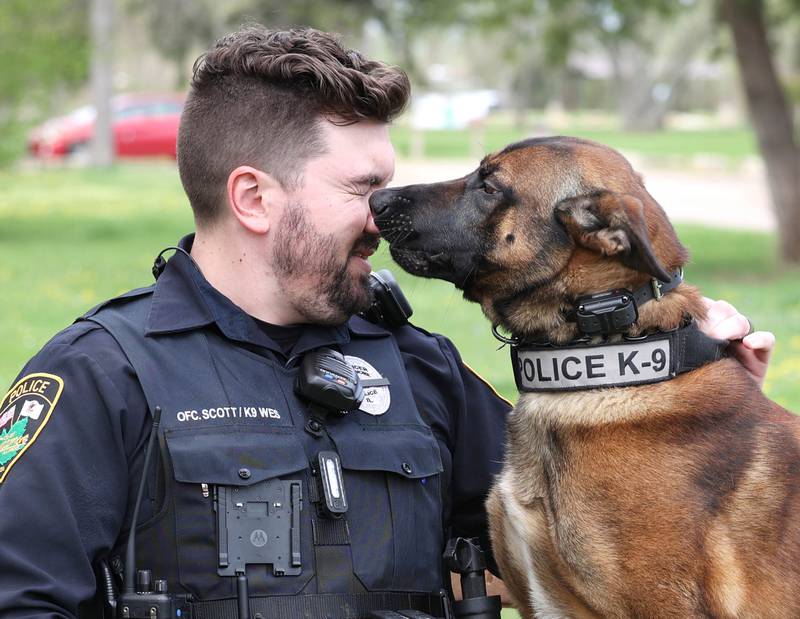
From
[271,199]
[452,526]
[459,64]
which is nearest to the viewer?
[271,199]

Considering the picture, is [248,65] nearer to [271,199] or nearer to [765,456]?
[271,199]

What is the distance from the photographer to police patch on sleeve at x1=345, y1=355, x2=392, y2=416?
312 centimetres

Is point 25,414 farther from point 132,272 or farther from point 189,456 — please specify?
point 132,272

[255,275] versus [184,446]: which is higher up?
[255,275]

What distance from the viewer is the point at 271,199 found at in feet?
10.4

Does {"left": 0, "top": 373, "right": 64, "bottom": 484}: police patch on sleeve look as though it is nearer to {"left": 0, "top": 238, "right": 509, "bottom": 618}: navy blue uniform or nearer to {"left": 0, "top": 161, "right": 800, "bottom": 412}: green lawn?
{"left": 0, "top": 238, "right": 509, "bottom": 618}: navy blue uniform

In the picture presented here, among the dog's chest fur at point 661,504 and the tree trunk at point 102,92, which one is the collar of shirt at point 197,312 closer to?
the dog's chest fur at point 661,504

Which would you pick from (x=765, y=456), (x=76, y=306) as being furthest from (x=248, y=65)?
(x=76, y=306)

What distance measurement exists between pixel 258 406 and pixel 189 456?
25cm

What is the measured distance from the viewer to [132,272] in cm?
1388

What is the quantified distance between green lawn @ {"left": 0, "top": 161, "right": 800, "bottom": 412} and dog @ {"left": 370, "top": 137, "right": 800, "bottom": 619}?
0.45 m

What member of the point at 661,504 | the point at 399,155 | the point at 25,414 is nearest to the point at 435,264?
A: the point at 661,504

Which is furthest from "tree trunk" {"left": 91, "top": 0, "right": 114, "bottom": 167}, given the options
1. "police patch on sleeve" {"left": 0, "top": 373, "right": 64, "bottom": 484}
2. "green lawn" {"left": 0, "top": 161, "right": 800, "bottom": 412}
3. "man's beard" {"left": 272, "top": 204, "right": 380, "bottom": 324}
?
"police patch on sleeve" {"left": 0, "top": 373, "right": 64, "bottom": 484}

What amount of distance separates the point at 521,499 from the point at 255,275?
928 millimetres
